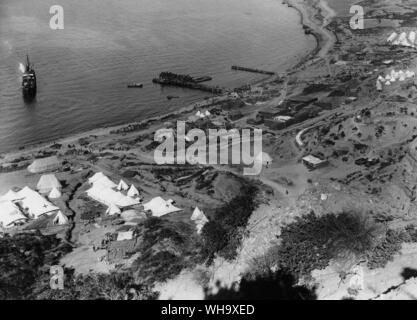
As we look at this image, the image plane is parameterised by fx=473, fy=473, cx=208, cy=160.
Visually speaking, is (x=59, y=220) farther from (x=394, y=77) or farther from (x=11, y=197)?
(x=394, y=77)

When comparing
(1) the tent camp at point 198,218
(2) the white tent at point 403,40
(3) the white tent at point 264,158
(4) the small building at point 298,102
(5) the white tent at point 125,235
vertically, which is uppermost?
(2) the white tent at point 403,40

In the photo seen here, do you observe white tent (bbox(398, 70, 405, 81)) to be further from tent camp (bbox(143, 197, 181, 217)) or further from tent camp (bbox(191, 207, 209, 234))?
tent camp (bbox(143, 197, 181, 217))

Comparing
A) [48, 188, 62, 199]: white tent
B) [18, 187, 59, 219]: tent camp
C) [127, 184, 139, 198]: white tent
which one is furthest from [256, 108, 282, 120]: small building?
[18, 187, 59, 219]: tent camp

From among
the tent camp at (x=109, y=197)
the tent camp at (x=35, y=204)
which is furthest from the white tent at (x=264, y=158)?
the tent camp at (x=35, y=204)

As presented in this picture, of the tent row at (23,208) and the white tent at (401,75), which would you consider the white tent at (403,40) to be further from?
the tent row at (23,208)
